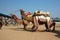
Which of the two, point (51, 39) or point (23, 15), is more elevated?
point (23, 15)

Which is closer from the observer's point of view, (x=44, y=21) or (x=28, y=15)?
(x=44, y=21)

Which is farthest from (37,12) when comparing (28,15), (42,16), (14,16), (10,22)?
(10,22)

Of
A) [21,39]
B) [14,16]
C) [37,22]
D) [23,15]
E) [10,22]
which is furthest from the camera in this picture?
[10,22]

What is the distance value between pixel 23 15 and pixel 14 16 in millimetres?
2046

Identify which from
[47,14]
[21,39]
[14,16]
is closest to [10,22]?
[14,16]

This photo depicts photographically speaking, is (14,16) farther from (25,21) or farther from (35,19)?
(35,19)

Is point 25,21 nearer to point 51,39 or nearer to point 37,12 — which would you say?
point 37,12

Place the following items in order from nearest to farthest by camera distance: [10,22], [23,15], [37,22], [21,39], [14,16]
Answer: [21,39], [37,22], [23,15], [14,16], [10,22]

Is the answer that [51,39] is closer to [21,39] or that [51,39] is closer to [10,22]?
[21,39]

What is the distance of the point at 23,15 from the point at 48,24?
2949 mm

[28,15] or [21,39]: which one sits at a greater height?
[28,15]

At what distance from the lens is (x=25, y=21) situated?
60.3 ft

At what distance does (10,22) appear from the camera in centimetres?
3597

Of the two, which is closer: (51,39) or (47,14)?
(51,39)
